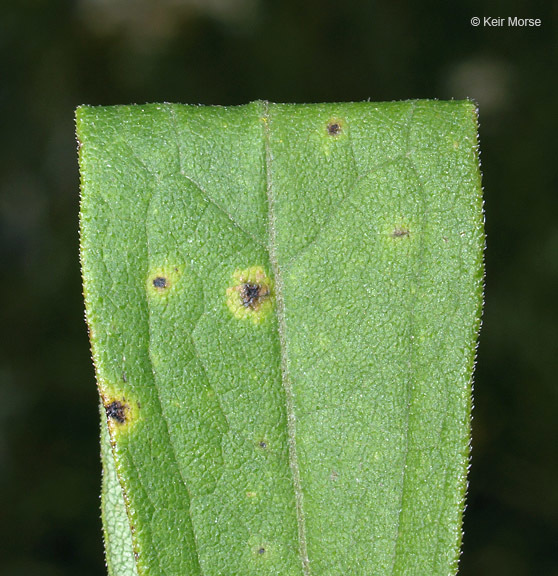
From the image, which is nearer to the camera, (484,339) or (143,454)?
(143,454)

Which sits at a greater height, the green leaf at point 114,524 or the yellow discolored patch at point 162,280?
the yellow discolored patch at point 162,280

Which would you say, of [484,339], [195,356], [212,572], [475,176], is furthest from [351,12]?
[212,572]

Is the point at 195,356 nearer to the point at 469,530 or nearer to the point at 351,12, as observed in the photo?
the point at 469,530

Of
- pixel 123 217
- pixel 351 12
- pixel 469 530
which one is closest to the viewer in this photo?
pixel 123 217

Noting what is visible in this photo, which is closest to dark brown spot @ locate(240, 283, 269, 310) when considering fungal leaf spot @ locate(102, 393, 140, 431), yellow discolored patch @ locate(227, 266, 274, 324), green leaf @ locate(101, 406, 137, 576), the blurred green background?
yellow discolored patch @ locate(227, 266, 274, 324)

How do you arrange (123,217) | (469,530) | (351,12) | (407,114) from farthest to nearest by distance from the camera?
(351,12)
(469,530)
(407,114)
(123,217)

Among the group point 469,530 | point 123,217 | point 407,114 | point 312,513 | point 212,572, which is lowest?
point 469,530

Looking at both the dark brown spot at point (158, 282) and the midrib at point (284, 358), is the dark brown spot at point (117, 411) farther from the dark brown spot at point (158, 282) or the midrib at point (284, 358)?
the midrib at point (284, 358)

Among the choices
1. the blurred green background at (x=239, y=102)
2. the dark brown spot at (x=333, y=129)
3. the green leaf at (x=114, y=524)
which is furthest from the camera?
the blurred green background at (x=239, y=102)

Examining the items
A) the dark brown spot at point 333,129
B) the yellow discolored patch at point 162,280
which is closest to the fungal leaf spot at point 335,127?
the dark brown spot at point 333,129

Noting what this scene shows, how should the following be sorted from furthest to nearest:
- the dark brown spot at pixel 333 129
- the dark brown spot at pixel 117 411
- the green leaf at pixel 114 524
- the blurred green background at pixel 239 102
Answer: the blurred green background at pixel 239 102 → the green leaf at pixel 114 524 → the dark brown spot at pixel 333 129 → the dark brown spot at pixel 117 411
